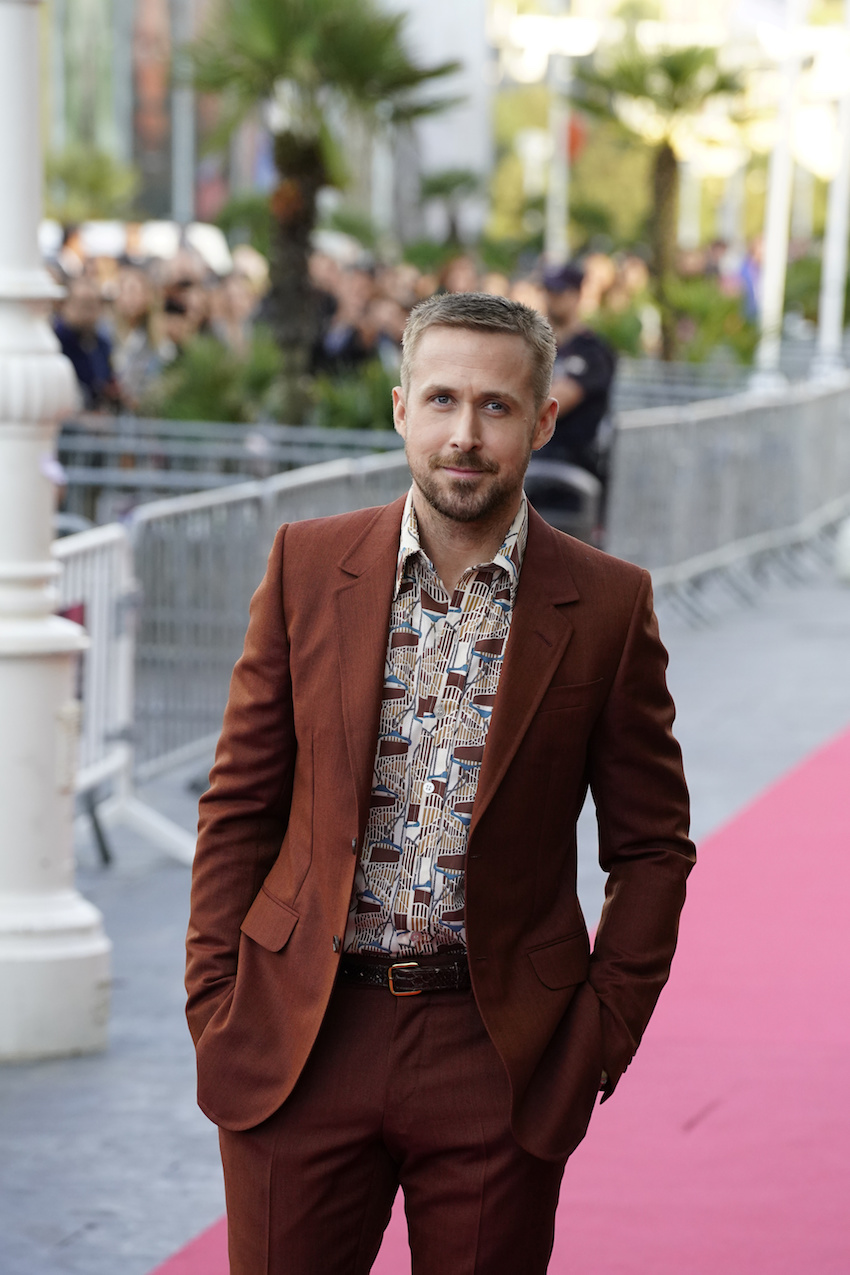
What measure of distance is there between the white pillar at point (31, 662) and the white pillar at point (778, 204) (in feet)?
48.9

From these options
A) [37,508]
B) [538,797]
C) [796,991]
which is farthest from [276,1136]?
[796,991]

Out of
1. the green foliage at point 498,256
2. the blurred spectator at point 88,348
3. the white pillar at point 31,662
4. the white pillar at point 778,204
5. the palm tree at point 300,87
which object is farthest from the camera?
the green foliage at point 498,256

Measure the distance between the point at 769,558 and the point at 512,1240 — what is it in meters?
13.5

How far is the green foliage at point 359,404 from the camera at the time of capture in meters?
13.2

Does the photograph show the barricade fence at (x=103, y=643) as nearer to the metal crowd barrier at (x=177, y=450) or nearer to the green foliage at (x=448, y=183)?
the metal crowd barrier at (x=177, y=450)

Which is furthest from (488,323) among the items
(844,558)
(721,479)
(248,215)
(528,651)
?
(248,215)

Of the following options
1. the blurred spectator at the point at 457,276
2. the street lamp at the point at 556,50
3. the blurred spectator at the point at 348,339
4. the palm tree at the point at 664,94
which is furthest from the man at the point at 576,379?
the street lamp at the point at 556,50

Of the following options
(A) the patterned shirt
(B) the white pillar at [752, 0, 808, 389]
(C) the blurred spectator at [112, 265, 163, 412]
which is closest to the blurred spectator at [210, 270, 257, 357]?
(C) the blurred spectator at [112, 265, 163, 412]

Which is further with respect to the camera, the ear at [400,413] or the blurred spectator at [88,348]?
the blurred spectator at [88,348]

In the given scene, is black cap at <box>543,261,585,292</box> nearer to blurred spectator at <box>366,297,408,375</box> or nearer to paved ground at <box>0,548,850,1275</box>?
paved ground at <box>0,548,850,1275</box>

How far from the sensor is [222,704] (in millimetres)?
8328

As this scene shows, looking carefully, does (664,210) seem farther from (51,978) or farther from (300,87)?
(51,978)

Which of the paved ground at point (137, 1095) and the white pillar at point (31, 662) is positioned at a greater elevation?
the white pillar at point (31, 662)

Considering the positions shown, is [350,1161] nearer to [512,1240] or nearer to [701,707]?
[512,1240]
